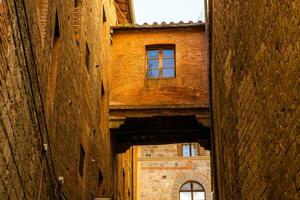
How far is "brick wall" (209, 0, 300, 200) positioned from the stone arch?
60.9 ft

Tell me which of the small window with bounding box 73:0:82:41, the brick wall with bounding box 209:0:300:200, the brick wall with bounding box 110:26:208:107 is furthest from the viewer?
the brick wall with bounding box 110:26:208:107

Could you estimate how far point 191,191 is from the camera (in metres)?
27.7

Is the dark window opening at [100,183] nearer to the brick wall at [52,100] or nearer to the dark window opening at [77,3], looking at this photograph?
the brick wall at [52,100]

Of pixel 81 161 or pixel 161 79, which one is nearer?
pixel 81 161

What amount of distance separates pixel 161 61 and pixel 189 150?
13.7 m

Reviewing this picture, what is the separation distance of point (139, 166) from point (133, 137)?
489 inches

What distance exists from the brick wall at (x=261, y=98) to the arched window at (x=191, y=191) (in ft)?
60.6

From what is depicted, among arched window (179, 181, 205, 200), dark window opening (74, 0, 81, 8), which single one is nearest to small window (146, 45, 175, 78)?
dark window opening (74, 0, 81, 8)

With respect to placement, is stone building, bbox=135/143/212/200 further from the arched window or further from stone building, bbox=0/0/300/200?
stone building, bbox=0/0/300/200

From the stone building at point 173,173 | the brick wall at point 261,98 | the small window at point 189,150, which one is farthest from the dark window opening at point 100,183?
the small window at point 189,150

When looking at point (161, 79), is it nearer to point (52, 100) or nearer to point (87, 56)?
point (87, 56)

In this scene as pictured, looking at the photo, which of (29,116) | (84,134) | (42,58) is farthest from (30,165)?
(84,134)

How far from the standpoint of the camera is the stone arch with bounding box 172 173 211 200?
27578 mm

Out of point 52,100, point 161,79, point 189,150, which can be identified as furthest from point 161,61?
point 189,150
